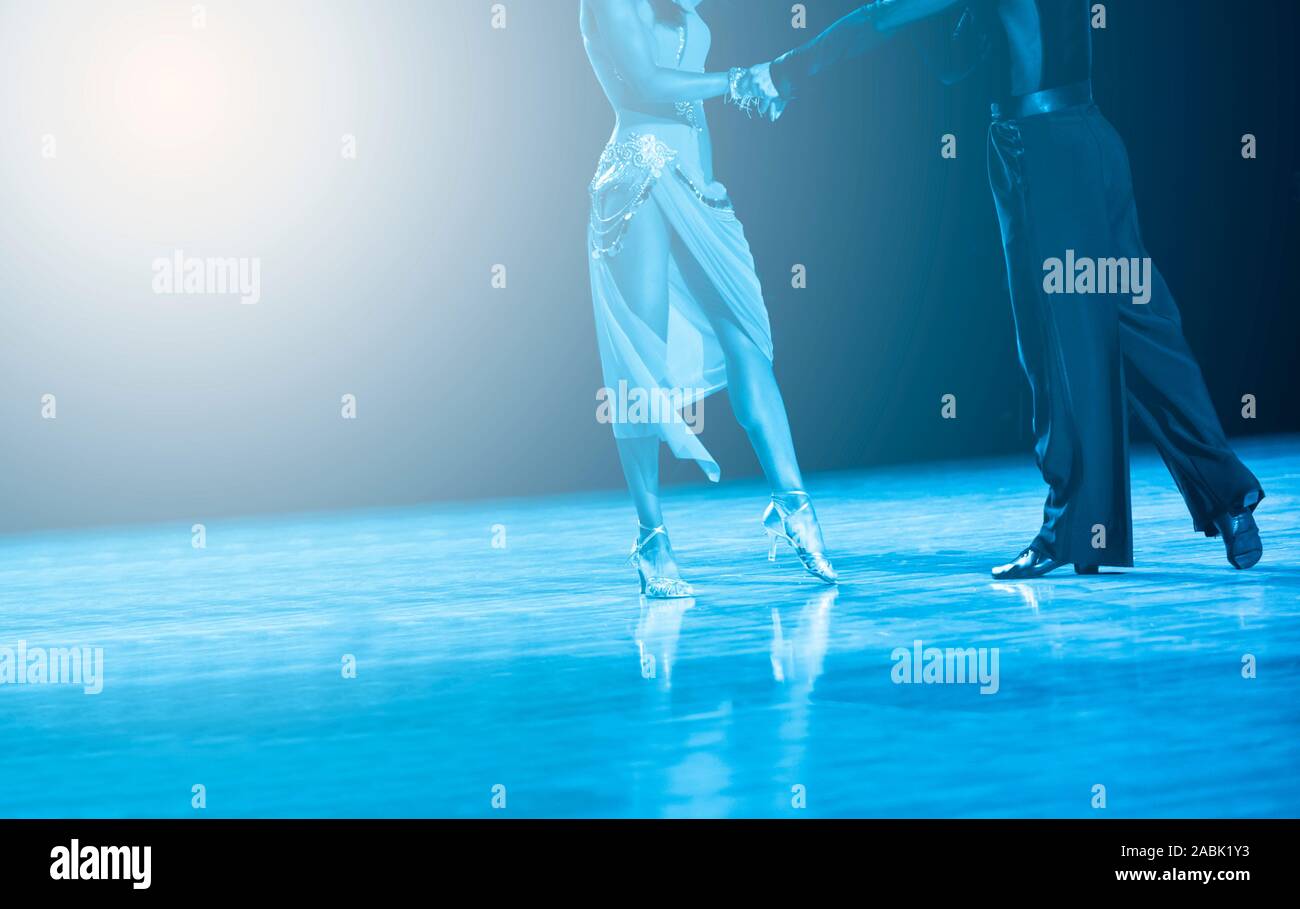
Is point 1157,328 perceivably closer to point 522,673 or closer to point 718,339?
point 718,339

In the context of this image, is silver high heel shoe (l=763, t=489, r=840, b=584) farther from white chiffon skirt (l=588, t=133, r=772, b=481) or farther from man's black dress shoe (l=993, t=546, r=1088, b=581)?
man's black dress shoe (l=993, t=546, r=1088, b=581)

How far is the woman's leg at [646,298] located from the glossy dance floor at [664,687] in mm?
226

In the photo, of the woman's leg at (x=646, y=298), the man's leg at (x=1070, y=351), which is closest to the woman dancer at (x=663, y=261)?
the woman's leg at (x=646, y=298)

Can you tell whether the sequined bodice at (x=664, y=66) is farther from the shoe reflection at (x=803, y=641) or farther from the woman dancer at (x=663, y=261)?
the shoe reflection at (x=803, y=641)

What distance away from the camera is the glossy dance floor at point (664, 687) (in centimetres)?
246

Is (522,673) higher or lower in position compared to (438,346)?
lower

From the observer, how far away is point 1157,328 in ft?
14.5

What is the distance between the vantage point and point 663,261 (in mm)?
4488

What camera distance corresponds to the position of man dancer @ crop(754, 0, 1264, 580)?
4359 mm

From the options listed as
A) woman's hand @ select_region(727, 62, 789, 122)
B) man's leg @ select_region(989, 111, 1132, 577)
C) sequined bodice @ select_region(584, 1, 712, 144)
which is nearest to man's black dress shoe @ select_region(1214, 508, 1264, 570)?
man's leg @ select_region(989, 111, 1132, 577)

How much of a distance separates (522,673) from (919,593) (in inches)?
46.7

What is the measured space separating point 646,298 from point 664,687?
4.94ft
